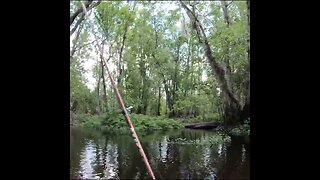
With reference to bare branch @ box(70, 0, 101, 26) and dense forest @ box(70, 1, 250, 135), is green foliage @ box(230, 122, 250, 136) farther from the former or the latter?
bare branch @ box(70, 0, 101, 26)

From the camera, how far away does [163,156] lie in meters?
5.92

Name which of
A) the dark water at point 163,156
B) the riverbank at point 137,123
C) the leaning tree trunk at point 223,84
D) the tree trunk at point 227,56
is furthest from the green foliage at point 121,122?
the tree trunk at point 227,56

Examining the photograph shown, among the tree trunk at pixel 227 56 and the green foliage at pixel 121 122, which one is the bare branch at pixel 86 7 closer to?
the green foliage at pixel 121 122

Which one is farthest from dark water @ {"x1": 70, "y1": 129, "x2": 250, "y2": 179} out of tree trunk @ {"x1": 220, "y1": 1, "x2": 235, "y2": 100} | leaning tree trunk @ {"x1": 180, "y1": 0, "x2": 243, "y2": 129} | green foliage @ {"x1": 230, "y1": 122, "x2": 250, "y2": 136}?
tree trunk @ {"x1": 220, "y1": 1, "x2": 235, "y2": 100}

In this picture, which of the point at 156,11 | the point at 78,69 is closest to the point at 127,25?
the point at 156,11

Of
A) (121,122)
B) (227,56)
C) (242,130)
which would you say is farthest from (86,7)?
(242,130)

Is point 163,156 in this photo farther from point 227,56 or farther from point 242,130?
point 227,56

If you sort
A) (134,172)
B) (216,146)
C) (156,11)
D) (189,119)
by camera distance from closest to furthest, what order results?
(134,172) < (216,146) < (189,119) < (156,11)

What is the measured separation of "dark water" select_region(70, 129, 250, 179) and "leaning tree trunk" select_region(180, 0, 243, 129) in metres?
0.49
